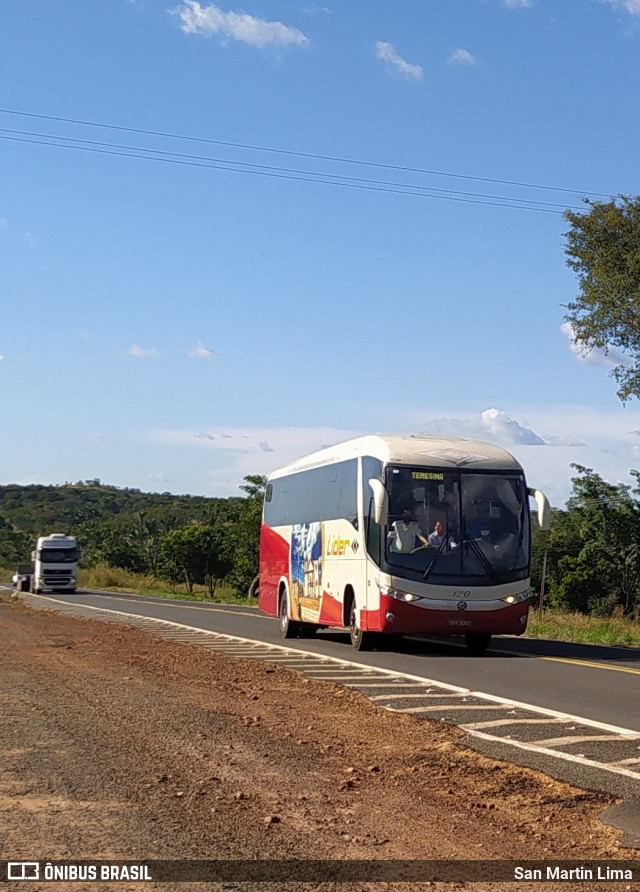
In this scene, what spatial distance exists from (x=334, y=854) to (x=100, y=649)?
44.1 feet

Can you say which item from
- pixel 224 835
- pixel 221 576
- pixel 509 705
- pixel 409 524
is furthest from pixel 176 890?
pixel 221 576

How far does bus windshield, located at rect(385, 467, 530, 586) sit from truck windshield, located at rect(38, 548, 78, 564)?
47638 mm

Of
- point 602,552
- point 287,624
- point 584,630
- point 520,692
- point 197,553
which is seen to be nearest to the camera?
point 520,692

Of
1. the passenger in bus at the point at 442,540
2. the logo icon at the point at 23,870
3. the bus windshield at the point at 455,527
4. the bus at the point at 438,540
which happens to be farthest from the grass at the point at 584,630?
the logo icon at the point at 23,870

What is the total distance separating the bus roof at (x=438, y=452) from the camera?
1942cm

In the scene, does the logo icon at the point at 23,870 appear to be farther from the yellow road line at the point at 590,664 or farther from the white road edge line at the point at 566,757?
the yellow road line at the point at 590,664

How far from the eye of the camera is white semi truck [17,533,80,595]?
63.5m

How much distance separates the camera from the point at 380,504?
18.8m

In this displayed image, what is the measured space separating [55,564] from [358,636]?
46.2m

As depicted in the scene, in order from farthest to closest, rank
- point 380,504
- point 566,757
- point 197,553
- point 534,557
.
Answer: point 197,553 < point 534,557 < point 380,504 < point 566,757

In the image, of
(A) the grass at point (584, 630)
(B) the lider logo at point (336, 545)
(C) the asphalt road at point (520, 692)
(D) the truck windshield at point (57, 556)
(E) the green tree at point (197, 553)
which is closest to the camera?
(C) the asphalt road at point (520, 692)

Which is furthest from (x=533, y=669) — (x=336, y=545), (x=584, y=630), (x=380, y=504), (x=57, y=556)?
(x=57, y=556)

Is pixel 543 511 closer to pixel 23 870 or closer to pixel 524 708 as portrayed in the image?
pixel 524 708

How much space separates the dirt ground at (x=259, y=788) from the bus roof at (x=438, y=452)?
7.10m
